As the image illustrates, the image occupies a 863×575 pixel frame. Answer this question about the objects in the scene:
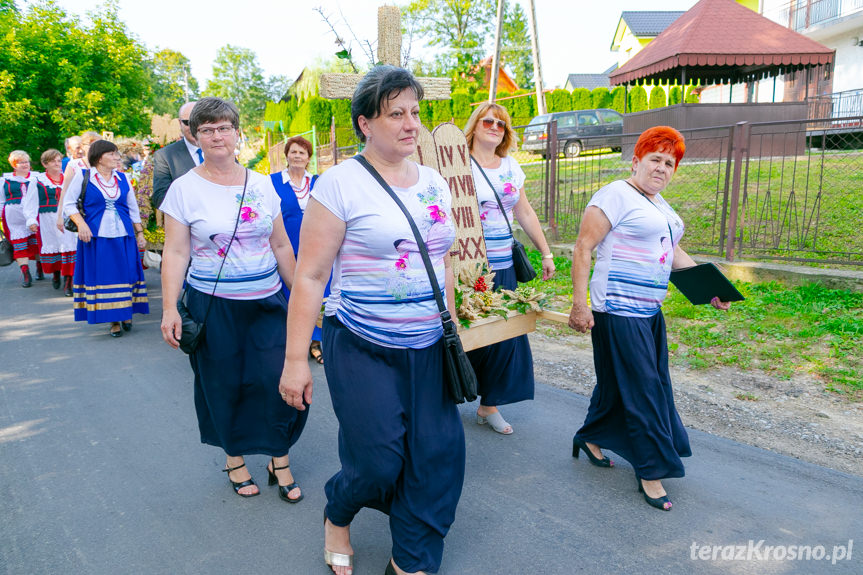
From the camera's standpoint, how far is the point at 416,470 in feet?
8.16

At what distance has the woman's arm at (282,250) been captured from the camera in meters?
3.49

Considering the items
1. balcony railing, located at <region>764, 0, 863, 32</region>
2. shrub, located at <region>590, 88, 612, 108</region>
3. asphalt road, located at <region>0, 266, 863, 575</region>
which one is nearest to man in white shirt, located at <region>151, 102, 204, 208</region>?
asphalt road, located at <region>0, 266, 863, 575</region>

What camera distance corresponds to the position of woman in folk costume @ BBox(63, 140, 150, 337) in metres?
6.84

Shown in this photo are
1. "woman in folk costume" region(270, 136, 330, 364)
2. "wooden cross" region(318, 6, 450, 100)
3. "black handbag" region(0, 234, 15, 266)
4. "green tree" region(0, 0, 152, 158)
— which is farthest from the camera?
"green tree" region(0, 0, 152, 158)

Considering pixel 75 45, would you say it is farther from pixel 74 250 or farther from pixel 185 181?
pixel 185 181

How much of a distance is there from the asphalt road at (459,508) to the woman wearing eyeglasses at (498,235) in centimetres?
28

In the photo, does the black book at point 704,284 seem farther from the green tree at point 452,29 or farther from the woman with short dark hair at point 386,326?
the green tree at point 452,29

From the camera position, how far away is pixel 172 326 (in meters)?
3.25

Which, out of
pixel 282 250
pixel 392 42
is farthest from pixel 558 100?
pixel 282 250

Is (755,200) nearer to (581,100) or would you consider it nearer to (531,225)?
(531,225)

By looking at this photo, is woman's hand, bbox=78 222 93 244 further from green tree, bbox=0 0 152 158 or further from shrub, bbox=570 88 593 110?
shrub, bbox=570 88 593 110

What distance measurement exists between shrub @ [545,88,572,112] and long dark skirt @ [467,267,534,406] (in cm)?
2929

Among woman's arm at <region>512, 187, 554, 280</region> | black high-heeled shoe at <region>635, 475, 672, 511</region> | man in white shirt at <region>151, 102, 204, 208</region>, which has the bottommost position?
black high-heeled shoe at <region>635, 475, 672, 511</region>

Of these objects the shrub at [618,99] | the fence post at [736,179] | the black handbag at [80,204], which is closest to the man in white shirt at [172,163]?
the black handbag at [80,204]
